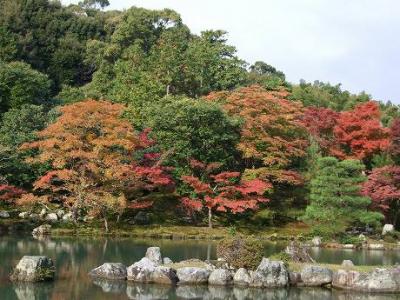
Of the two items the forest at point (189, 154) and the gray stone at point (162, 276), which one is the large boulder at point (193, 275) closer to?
the gray stone at point (162, 276)

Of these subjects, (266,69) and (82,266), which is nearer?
(82,266)

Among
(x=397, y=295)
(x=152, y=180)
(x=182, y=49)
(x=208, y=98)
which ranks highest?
(x=182, y=49)

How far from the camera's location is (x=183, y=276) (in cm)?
1475

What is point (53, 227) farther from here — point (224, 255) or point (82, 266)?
point (224, 255)

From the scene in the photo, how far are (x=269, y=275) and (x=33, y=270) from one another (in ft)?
19.1

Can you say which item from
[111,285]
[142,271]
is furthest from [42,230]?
[111,285]

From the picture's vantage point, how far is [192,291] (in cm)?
1385

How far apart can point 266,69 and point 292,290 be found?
48.2 m

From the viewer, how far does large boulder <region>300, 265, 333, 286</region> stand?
14977mm

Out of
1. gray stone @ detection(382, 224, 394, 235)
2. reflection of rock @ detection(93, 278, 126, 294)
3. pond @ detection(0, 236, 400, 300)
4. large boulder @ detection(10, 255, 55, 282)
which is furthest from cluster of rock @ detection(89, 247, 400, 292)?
gray stone @ detection(382, 224, 394, 235)

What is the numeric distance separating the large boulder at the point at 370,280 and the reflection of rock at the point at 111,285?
5.48 m

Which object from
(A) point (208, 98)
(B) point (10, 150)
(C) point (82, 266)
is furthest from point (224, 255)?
(A) point (208, 98)

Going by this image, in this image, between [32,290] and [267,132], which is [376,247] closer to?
[267,132]

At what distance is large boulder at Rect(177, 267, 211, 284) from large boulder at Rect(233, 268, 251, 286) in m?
0.73
